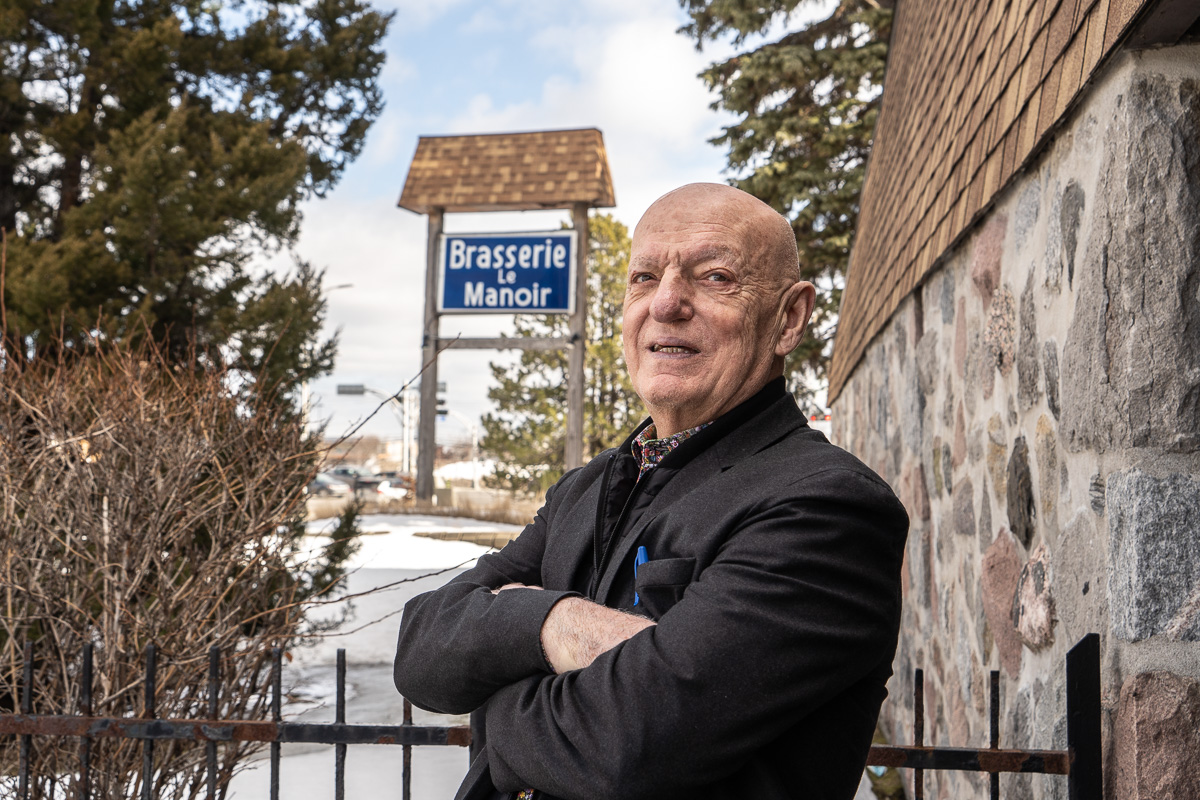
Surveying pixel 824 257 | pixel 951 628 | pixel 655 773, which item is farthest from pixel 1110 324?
pixel 824 257

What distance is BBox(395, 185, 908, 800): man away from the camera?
123cm

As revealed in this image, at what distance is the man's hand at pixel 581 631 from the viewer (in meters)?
1.35

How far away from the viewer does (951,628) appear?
135 inches

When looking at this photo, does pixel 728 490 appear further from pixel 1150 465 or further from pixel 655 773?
pixel 1150 465

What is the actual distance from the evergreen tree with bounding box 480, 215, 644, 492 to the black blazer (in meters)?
20.8

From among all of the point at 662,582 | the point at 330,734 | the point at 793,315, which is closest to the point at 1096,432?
the point at 793,315

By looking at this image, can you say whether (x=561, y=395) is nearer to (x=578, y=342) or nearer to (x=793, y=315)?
(x=578, y=342)

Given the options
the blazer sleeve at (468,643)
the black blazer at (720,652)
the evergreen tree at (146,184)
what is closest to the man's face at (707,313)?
the black blazer at (720,652)

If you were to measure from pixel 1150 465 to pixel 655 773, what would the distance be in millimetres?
1018

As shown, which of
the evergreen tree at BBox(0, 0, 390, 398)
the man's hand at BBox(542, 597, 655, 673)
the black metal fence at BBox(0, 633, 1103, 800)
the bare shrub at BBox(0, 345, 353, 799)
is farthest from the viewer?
the evergreen tree at BBox(0, 0, 390, 398)

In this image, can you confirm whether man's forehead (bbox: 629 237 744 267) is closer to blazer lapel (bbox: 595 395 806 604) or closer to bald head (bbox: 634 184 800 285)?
bald head (bbox: 634 184 800 285)

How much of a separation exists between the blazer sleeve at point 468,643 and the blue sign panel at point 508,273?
22.2ft

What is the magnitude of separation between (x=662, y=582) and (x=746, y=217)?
0.66 m

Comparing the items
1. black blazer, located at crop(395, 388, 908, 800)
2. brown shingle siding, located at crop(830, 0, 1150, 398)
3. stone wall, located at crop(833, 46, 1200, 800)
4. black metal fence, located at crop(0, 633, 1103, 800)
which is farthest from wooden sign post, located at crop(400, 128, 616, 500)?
black blazer, located at crop(395, 388, 908, 800)
